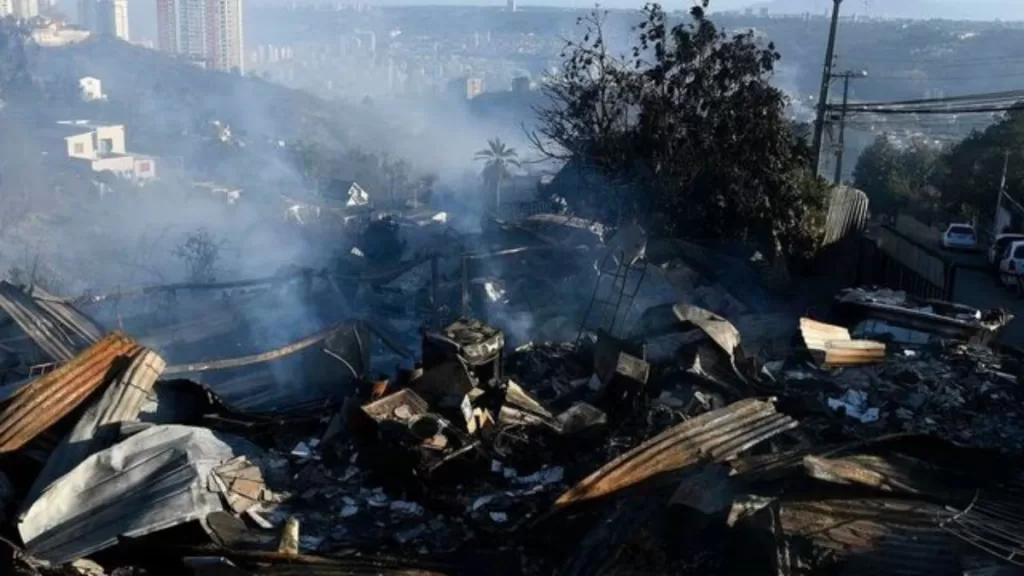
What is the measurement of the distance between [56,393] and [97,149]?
155 feet

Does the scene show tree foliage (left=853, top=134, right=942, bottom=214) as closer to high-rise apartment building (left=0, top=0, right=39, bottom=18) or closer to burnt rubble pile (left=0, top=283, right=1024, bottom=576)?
burnt rubble pile (left=0, top=283, right=1024, bottom=576)

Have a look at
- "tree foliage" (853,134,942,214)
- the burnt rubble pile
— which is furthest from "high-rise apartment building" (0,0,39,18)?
the burnt rubble pile

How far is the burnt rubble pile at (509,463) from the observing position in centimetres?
514

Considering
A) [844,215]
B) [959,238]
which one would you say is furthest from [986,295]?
[959,238]

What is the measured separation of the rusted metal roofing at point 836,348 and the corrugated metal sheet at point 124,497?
15.9ft

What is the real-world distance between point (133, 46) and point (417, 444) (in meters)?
89.8

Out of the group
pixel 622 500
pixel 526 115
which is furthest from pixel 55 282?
pixel 526 115

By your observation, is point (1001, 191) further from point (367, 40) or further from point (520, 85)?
point (367, 40)

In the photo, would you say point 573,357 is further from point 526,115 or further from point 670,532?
point 526,115

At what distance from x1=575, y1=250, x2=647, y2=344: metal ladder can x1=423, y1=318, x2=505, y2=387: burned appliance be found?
8.13ft

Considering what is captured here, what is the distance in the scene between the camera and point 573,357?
26.5 ft

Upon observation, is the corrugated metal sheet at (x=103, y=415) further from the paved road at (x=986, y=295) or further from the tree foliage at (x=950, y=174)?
the tree foliage at (x=950, y=174)

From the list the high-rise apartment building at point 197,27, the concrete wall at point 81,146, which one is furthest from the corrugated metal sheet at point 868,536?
the high-rise apartment building at point 197,27

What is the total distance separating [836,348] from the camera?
27.4 ft
